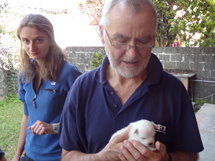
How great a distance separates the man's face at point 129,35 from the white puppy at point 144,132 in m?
0.35

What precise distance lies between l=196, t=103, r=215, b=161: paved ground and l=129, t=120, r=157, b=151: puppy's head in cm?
207

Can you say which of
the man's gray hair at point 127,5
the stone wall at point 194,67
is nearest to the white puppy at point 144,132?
the man's gray hair at point 127,5

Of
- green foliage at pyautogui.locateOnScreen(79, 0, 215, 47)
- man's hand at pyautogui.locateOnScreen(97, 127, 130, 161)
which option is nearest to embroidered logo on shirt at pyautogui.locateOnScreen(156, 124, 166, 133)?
man's hand at pyautogui.locateOnScreen(97, 127, 130, 161)

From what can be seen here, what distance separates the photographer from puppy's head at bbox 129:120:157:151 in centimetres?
122

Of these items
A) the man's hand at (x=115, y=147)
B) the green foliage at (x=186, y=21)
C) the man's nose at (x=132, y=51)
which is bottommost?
the man's hand at (x=115, y=147)

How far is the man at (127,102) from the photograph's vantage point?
1.25m

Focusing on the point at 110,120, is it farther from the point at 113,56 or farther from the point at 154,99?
the point at 113,56

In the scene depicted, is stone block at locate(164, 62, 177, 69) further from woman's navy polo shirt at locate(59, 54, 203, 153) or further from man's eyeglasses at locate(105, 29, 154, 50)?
man's eyeglasses at locate(105, 29, 154, 50)

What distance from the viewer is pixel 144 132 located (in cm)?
123

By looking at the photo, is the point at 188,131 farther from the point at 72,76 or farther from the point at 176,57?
the point at 176,57

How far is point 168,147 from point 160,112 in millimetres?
294

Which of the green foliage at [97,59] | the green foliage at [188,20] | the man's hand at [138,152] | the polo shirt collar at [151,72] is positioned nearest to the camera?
the man's hand at [138,152]

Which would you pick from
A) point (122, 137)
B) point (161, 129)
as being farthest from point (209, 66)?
point (122, 137)

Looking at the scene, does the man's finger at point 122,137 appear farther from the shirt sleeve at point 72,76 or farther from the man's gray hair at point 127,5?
the shirt sleeve at point 72,76
